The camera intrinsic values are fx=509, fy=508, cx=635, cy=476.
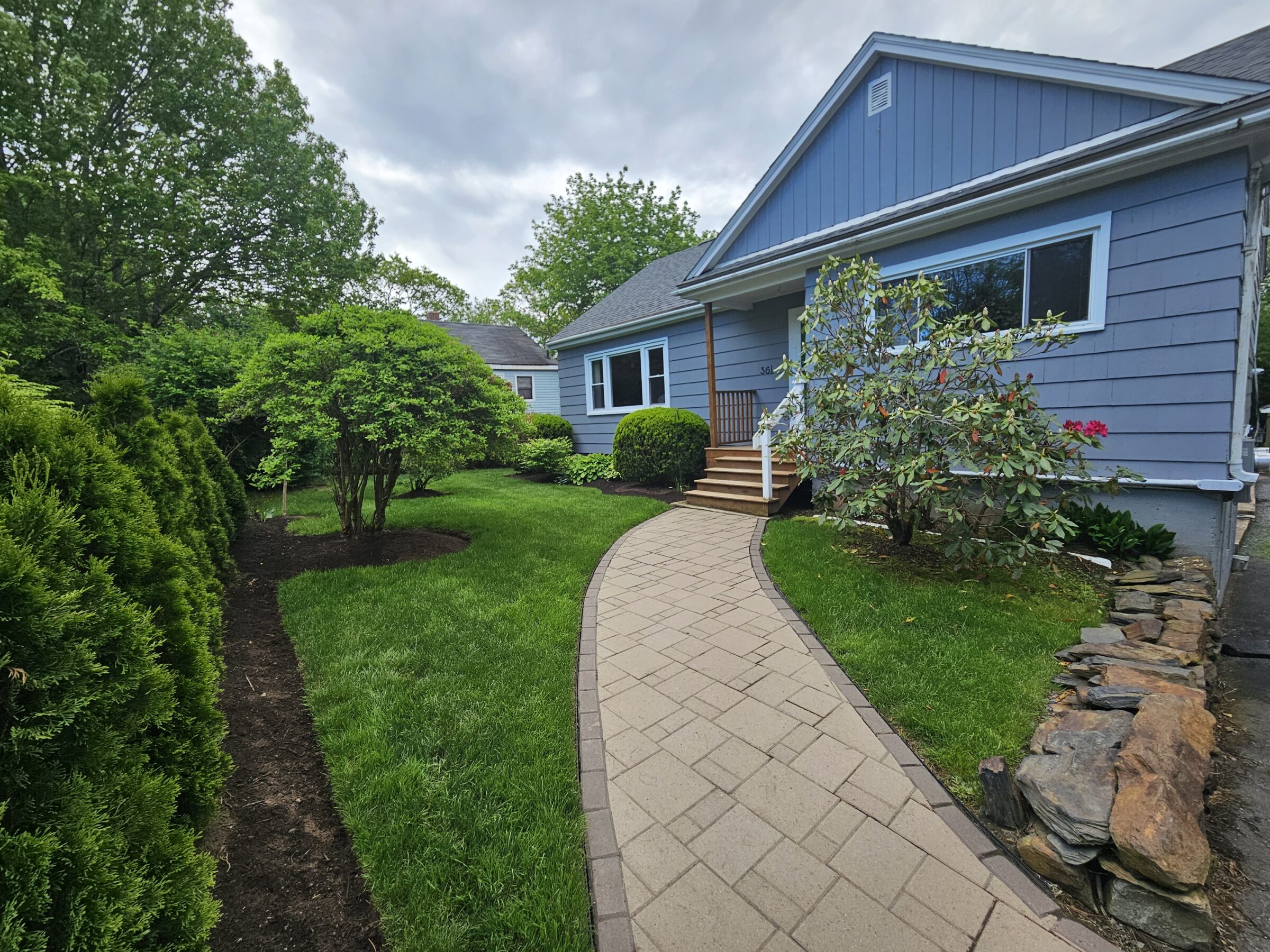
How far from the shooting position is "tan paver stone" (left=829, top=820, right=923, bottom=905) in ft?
5.49

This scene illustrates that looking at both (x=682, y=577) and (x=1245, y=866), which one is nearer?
(x=1245, y=866)

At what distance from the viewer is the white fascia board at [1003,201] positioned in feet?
13.4

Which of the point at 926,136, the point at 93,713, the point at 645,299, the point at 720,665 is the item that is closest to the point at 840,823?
the point at 720,665

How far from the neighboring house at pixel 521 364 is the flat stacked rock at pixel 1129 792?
20.0m

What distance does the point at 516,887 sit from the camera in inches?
65.3

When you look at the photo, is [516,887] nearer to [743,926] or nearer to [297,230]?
[743,926]

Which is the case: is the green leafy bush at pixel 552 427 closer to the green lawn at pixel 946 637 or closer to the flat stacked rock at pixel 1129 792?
the green lawn at pixel 946 637

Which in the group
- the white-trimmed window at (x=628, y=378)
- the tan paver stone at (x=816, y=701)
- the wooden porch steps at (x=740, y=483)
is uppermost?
the white-trimmed window at (x=628, y=378)

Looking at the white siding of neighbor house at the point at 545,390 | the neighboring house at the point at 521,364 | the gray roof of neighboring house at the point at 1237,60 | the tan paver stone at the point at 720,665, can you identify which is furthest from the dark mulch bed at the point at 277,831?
the white siding of neighbor house at the point at 545,390

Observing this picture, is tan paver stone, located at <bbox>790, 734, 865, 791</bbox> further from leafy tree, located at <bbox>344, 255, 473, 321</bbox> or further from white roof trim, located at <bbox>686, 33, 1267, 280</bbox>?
leafy tree, located at <bbox>344, 255, 473, 321</bbox>

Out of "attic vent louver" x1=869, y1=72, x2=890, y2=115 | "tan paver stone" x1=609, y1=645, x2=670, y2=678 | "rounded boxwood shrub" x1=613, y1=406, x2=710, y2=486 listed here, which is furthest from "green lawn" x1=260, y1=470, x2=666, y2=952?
"attic vent louver" x1=869, y1=72, x2=890, y2=115

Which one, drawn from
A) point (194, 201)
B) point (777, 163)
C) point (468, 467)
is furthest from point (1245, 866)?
point (194, 201)

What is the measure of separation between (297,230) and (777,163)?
1382 centimetres

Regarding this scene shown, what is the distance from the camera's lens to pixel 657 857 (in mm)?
1809
